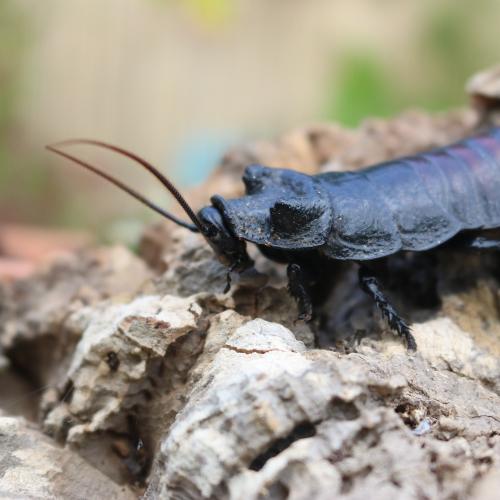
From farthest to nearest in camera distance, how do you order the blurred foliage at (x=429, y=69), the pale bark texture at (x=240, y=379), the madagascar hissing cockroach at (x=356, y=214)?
1. the blurred foliage at (x=429, y=69)
2. the madagascar hissing cockroach at (x=356, y=214)
3. the pale bark texture at (x=240, y=379)

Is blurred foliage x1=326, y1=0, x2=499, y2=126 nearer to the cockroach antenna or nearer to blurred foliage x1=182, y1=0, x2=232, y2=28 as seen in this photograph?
blurred foliage x1=182, y1=0, x2=232, y2=28

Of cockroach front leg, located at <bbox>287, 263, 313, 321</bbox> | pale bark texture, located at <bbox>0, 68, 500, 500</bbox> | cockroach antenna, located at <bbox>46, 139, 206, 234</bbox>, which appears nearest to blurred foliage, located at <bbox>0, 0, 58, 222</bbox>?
pale bark texture, located at <bbox>0, 68, 500, 500</bbox>

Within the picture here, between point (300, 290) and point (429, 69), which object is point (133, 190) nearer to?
point (300, 290)

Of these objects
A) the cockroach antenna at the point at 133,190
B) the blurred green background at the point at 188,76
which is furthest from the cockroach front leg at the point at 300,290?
the blurred green background at the point at 188,76

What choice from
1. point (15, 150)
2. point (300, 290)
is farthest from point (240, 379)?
point (15, 150)

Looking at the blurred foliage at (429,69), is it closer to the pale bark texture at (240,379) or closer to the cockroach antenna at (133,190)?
the pale bark texture at (240,379)

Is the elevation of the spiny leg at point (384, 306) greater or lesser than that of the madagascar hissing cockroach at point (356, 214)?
lesser

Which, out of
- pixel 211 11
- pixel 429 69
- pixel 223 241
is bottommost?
pixel 223 241
